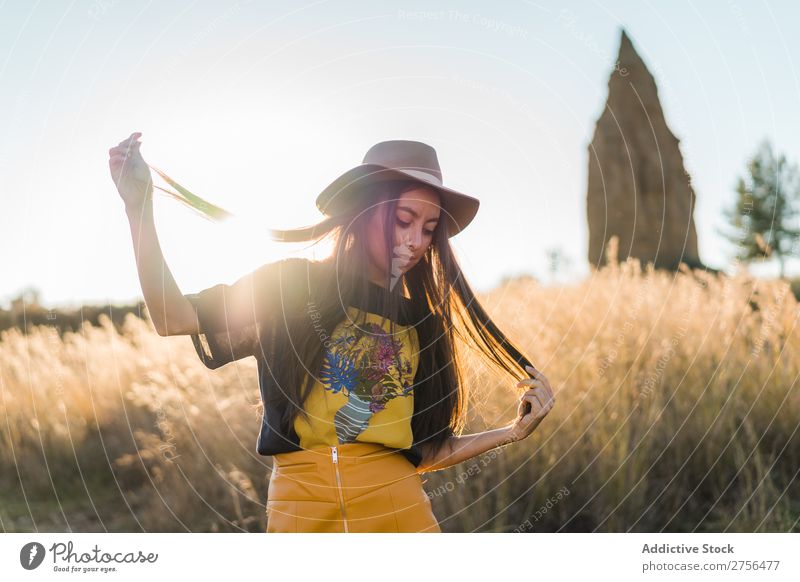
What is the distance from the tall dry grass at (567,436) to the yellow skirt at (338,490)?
70cm

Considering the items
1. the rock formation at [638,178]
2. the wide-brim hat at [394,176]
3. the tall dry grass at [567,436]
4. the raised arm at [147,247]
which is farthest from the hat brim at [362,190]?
the rock formation at [638,178]

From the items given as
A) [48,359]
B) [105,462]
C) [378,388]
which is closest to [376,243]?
[378,388]

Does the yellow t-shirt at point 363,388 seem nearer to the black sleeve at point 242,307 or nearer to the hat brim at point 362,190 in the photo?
the black sleeve at point 242,307

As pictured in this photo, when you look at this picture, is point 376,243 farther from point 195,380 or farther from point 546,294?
point 546,294

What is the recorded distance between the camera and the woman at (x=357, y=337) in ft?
6.57

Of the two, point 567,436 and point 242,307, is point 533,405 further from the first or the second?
point 567,436

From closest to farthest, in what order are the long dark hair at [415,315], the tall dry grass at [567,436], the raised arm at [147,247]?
1. the raised arm at [147,247]
2. the long dark hair at [415,315]
3. the tall dry grass at [567,436]

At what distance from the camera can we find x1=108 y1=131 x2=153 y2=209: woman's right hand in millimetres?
1920

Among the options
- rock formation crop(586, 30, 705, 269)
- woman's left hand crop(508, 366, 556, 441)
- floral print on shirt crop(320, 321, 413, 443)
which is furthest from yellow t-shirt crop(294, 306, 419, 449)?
rock formation crop(586, 30, 705, 269)

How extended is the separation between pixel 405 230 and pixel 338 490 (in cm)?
73

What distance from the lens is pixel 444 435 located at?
234 cm

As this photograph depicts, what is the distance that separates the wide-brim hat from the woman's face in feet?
0.17

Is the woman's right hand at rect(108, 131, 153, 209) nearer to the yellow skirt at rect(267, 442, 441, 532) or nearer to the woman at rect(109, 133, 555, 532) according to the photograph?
the woman at rect(109, 133, 555, 532)

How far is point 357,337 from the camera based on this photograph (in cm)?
217
